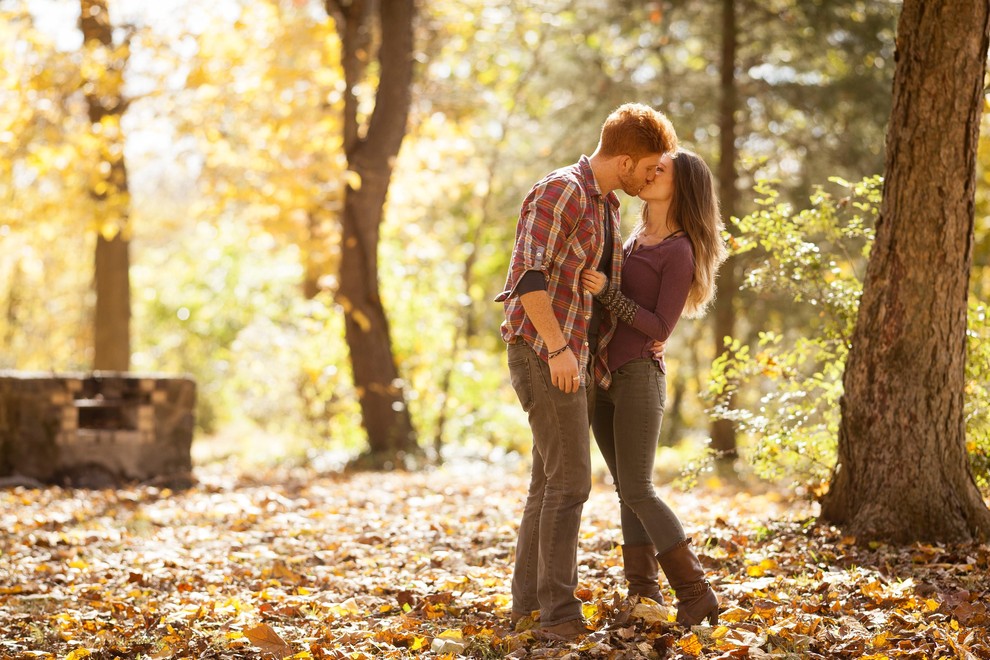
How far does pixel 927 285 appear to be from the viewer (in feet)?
16.8

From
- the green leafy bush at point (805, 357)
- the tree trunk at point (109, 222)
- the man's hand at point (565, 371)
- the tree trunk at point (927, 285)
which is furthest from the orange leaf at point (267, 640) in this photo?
the tree trunk at point (109, 222)

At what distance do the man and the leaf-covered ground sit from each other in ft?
1.18

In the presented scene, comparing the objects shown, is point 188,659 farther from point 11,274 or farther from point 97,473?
point 11,274

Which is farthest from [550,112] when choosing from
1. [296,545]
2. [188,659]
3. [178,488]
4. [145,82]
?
[188,659]

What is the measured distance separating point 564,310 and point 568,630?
1.23m

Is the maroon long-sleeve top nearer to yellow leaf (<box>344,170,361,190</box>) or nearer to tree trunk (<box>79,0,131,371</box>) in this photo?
yellow leaf (<box>344,170,361,190</box>)

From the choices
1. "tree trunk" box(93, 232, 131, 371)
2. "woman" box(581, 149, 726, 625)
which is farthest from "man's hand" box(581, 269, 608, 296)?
"tree trunk" box(93, 232, 131, 371)

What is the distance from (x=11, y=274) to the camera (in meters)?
20.0

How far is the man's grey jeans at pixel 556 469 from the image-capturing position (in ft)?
12.7

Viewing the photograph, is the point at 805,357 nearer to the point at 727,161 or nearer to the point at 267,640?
the point at 267,640

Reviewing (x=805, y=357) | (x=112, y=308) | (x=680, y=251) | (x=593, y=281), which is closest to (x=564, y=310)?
(x=593, y=281)

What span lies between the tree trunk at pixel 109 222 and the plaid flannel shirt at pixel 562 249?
8.95 metres

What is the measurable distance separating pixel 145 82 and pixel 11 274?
838cm

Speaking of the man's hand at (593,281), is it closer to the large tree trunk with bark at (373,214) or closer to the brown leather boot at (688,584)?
the brown leather boot at (688,584)
